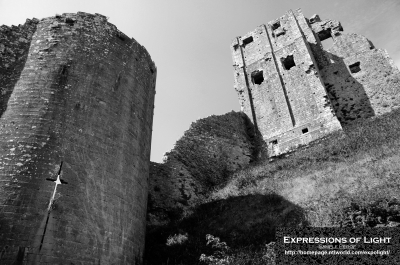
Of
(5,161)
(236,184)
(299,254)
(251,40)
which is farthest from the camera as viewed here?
(251,40)

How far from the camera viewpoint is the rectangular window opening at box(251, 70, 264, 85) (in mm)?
23359

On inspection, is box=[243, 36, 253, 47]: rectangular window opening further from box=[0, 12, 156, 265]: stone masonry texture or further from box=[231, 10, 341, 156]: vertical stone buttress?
box=[0, 12, 156, 265]: stone masonry texture

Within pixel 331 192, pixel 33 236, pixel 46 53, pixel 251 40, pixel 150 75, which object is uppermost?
pixel 251 40

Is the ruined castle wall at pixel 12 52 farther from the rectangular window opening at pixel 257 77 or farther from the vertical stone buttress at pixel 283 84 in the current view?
the rectangular window opening at pixel 257 77

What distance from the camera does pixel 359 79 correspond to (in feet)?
66.5

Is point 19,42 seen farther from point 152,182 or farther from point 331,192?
point 331,192

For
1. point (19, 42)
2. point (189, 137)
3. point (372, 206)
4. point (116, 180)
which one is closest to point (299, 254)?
point (372, 206)

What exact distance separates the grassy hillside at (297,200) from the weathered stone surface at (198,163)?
40.6 inches

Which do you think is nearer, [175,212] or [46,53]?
[46,53]

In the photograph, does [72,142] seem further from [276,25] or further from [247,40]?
[276,25]

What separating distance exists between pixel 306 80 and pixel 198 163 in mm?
9633

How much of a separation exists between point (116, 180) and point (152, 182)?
4.54m

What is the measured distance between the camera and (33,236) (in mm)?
6391

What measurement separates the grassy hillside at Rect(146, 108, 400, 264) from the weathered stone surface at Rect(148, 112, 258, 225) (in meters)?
1.03
